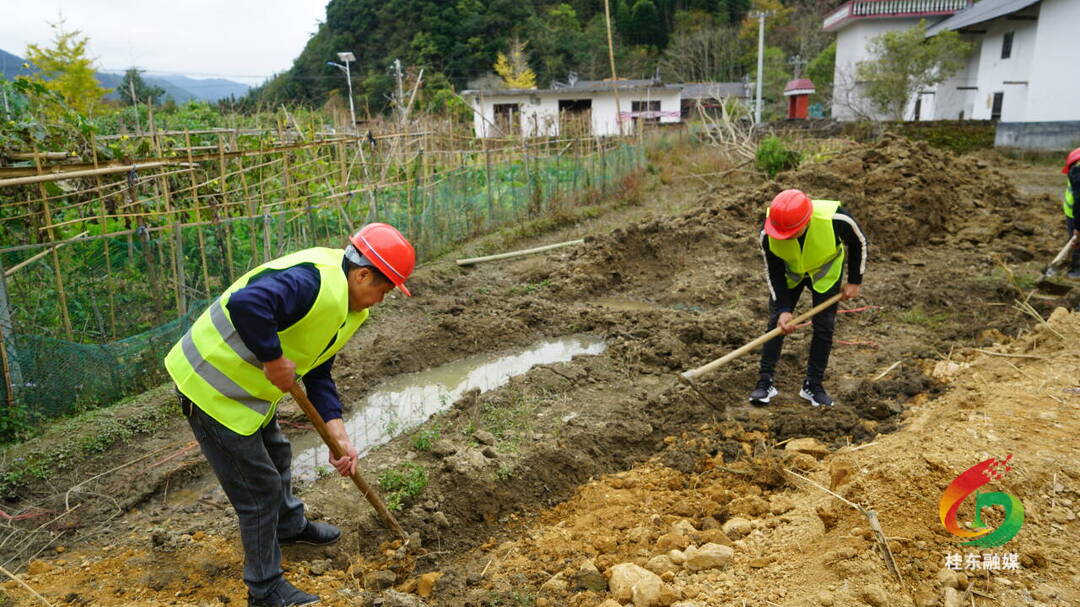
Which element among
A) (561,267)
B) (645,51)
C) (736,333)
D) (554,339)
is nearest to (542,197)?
(561,267)

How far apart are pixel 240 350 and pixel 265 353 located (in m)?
0.24

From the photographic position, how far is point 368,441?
509cm

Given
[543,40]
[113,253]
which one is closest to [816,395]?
[113,253]

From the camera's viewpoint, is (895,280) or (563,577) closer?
(563,577)

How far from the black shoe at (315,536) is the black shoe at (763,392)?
10.8ft

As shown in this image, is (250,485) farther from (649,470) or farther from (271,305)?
(649,470)

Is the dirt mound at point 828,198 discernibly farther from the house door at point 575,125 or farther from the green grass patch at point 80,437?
the green grass patch at point 80,437

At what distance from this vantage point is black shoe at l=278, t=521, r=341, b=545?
3480 mm

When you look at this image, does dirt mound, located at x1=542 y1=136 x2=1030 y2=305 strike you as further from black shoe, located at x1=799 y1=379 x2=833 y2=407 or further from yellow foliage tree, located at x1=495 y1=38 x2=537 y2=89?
yellow foliage tree, located at x1=495 y1=38 x2=537 y2=89

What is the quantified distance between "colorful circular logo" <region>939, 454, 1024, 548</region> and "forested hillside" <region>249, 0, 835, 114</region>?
145 ft

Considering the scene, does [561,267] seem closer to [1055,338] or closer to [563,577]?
[1055,338]

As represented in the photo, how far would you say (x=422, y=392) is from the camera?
604 cm

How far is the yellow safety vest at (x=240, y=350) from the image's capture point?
2.66 metres

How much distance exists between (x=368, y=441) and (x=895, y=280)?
656cm
